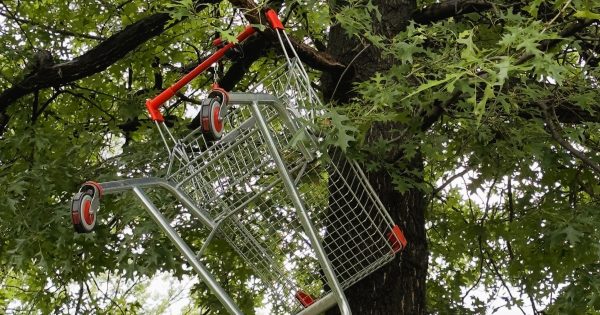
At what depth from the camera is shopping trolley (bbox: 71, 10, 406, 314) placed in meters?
3.10

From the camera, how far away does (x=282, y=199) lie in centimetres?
353

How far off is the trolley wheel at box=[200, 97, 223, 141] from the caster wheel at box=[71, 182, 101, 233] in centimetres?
51

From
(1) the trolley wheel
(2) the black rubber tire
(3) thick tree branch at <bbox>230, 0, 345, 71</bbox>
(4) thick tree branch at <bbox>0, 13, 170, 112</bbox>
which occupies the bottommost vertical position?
(1) the trolley wheel

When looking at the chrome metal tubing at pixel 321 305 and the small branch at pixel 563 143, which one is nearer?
the chrome metal tubing at pixel 321 305

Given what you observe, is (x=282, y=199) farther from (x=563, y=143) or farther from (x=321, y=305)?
(x=563, y=143)

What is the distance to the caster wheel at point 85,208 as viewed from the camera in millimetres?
2732

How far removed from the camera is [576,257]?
4.47 meters

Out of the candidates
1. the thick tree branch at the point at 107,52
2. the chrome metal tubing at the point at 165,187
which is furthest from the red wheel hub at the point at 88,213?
the thick tree branch at the point at 107,52

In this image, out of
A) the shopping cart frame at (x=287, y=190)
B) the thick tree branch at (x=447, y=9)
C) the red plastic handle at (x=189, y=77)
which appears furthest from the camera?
the thick tree branch at (x=447, y=9)

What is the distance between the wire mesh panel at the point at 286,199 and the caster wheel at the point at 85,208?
481mm

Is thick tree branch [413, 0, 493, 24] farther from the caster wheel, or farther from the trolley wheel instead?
the caster wheel

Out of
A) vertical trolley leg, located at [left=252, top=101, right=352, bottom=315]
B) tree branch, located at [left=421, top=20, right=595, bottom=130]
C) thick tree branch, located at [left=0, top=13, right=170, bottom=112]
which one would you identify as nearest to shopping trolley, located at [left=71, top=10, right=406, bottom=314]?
vertical trolley leg, located at [left=252, top=101, right=352, bottom=315]

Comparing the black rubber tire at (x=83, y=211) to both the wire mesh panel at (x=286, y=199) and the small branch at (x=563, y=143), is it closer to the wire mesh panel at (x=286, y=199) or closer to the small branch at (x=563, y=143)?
the wire mesh panel at (x=286, y=199)

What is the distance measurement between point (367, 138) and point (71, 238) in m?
1.65
